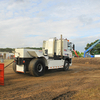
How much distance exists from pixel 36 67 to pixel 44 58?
3.64 ft

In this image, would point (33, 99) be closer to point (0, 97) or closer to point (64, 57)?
point (0, 97)

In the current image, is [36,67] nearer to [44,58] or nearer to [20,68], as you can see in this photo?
[44,58]

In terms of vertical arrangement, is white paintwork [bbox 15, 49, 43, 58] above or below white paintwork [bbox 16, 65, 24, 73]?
above

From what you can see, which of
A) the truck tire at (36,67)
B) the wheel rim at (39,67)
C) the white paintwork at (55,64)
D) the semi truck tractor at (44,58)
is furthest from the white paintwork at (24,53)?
the white paintwork at (55,64)

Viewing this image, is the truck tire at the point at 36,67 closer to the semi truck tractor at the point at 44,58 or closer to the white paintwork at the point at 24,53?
the semi truck tractor at the point at 44,58

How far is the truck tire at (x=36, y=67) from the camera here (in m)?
8.32

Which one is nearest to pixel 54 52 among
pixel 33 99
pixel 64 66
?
pixel 64 66

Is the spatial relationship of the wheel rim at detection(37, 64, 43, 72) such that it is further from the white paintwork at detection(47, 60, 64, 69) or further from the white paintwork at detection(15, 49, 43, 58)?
the white paintwork at detection(47, 60, 64, 69)

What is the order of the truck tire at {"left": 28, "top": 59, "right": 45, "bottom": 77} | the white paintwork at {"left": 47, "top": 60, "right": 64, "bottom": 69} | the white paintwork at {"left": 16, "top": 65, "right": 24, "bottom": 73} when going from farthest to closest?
the white paintwork at {"left": 47, "top": 60, "right": 64, "bottom": 69} → the white paintwork at {"left": 16, "top": 65, "right": 24, "bottom": 73} → the truck tire at {"left": 28, "top": 59, "right": 45, "bottom": 77}

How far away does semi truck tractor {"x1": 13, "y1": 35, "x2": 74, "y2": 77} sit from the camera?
8500 millimetres

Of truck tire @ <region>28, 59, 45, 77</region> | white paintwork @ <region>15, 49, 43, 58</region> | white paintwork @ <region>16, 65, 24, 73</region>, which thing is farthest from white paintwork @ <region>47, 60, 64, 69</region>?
white paintwork @ <region>16, 65, 24, 73</region>

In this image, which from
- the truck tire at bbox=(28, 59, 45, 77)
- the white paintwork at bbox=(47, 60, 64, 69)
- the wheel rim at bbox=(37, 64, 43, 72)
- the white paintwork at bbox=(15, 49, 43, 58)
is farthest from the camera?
the white paintwork at bbox=(47, 60, 64, 69)

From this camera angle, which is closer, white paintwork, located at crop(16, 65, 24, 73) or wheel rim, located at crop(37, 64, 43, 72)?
white paintwork, located at crop(16, 65, 24, 73)

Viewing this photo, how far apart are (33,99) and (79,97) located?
170 cm
